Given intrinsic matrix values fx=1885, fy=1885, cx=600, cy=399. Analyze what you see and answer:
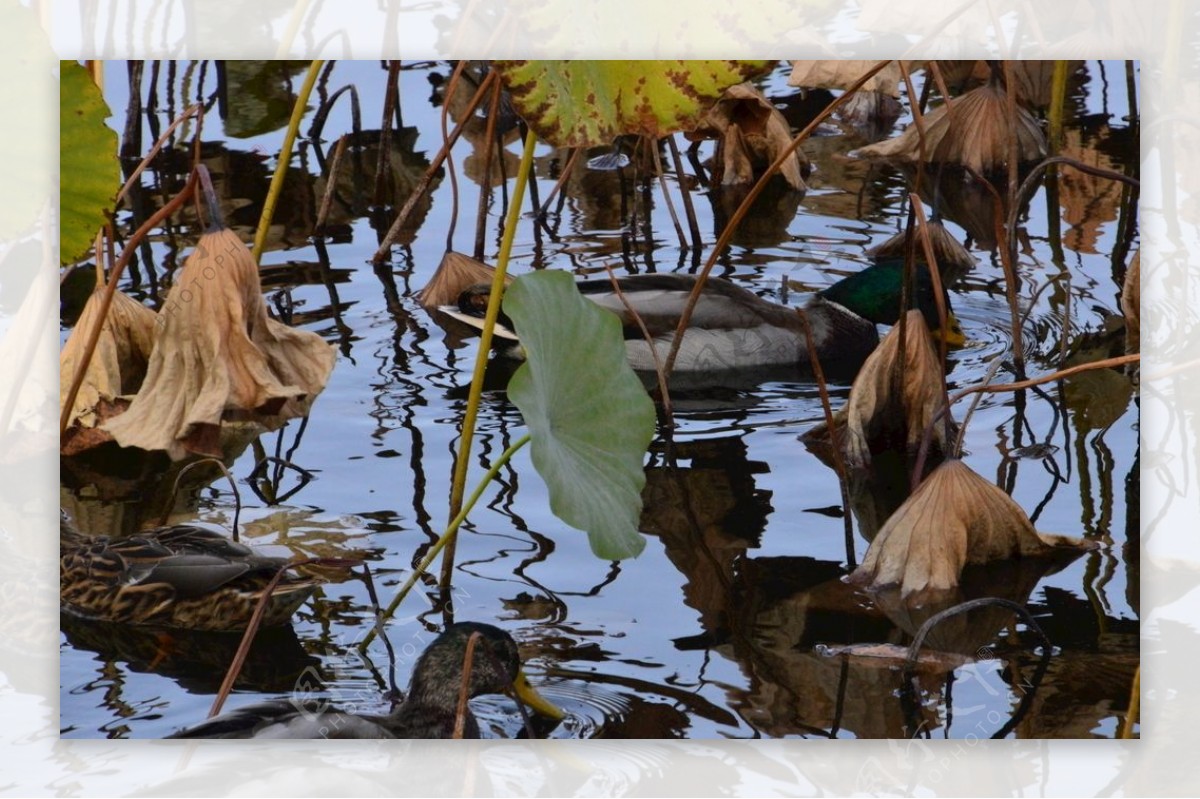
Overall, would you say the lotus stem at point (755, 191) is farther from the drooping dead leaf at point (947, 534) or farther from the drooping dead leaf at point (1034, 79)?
the drooping dead leaf at point (947, 534)

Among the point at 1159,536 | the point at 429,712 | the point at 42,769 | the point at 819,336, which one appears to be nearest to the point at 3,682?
the point at 42,769

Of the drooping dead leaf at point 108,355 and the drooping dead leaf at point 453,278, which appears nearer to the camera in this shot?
the drooping dead leaf at point 108,355

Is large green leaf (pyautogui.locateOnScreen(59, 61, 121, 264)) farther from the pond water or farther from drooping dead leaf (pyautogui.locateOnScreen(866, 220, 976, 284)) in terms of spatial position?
drooping dead leaf (pyautogui.locateOnScreen(866, 220, 976, 284))

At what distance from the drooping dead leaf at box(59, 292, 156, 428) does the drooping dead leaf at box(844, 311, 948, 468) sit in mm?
1373

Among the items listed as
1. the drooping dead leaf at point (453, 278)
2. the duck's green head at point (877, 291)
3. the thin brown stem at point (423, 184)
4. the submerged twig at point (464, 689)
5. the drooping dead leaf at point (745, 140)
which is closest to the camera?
the submerged twig at point (464, 689)

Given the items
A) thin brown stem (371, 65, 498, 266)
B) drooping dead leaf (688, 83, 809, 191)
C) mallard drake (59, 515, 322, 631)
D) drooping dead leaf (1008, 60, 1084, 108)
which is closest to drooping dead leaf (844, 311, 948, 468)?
drooping dead leaf (1008, 60, 1084, 108)

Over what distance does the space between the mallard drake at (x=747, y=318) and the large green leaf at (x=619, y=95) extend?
72.4 inches

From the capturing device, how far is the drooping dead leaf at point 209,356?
292cm

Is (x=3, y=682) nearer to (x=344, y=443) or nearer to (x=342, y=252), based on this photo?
(x=344, y=443)

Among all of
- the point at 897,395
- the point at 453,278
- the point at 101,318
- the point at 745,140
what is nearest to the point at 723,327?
the point at 745,140

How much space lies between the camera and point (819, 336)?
516 cm

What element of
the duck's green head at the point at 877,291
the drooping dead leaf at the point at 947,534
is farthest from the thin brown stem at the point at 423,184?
the duck's green head at the point at 877,291

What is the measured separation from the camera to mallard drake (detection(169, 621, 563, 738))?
284 centimetres

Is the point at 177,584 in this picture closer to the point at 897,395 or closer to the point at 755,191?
the point at 755,191
